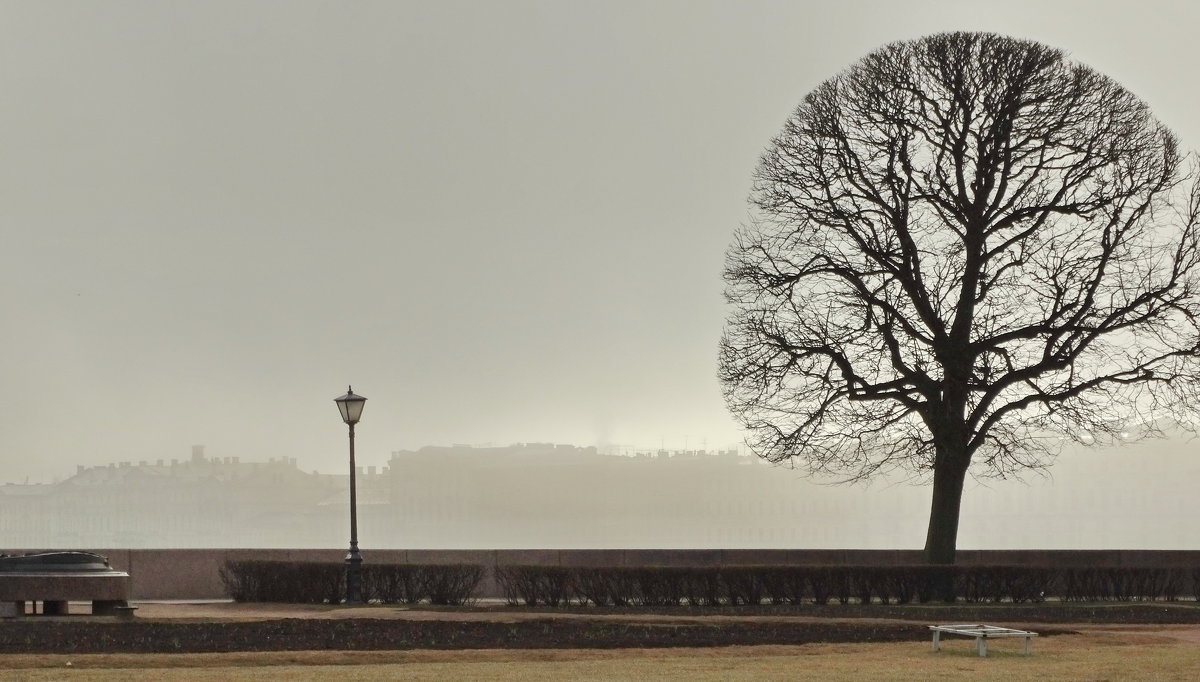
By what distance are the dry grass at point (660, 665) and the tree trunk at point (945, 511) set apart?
42.7 feet

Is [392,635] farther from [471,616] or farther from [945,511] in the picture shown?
[945,511]

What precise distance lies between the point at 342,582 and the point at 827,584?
9885mm

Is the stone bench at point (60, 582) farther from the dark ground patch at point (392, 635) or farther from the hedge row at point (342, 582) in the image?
the hedge row at point (342, 582)

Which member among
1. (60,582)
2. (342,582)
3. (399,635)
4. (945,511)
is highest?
(945,511)

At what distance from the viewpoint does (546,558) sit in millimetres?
33094

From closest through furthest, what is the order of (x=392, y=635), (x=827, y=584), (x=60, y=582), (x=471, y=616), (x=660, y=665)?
(x=660, y=665) < (x=392, y=635) < (x=60, y=582) < (x=471, y=616) < (x=827, y=584)

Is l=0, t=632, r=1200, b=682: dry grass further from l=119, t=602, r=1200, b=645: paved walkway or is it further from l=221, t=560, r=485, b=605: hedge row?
l=221, t=560, r=485, b=605: hedge row

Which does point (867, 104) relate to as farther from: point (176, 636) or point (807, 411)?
point (176, 636)

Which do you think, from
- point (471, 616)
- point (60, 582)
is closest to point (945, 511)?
point (471, 616)

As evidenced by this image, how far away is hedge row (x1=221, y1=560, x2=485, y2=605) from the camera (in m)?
29.6

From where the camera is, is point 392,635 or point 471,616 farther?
point 471,616

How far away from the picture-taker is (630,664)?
728 inches

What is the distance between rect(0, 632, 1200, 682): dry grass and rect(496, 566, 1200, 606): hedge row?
9348mm

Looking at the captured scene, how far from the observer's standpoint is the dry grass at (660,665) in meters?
17.2
